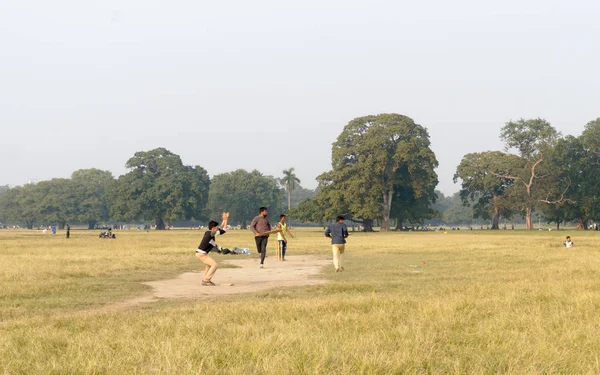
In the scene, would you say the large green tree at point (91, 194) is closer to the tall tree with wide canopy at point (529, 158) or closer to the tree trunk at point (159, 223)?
the tree trunk at point (159, 223)

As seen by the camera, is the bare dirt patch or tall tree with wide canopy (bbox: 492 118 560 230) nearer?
the bare dirt patch

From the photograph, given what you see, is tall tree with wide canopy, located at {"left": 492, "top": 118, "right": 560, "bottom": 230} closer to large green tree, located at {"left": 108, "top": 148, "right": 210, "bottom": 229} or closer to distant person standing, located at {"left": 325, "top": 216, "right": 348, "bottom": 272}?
large green tree, located at {"left": 108, "top": 148, "right": 210, "bottom": 229}

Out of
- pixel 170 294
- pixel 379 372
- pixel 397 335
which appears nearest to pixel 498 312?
pixel 397 335

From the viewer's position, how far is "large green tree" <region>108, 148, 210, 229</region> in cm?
10200

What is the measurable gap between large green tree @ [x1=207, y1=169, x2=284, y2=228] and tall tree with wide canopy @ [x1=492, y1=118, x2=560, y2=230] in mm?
52556

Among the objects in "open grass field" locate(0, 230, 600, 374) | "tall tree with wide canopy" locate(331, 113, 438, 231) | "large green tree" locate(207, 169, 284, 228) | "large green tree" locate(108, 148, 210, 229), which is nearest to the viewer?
"open grass field" locate(0, 230, 600, 374)

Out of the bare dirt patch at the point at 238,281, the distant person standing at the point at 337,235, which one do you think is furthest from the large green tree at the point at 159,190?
the distant person standing at the point at 337,235

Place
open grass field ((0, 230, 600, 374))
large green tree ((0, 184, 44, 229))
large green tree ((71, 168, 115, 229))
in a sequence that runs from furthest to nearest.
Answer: large green tree ((0, 184, 44, 229))
large green tree ((71, 168, 115, 229))
open grass field ((0, 230, 600, 374))

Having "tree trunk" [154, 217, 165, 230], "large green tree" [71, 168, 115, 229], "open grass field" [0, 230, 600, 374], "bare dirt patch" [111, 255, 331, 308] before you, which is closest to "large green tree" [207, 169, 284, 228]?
"tree trunk" [154, 217, 165, 230]

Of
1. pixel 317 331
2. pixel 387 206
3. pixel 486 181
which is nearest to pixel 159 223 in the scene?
pixel 387 206

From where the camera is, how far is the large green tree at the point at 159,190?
102 m

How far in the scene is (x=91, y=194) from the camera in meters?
137

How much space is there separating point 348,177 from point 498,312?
68.6 m

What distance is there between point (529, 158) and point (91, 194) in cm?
9320
